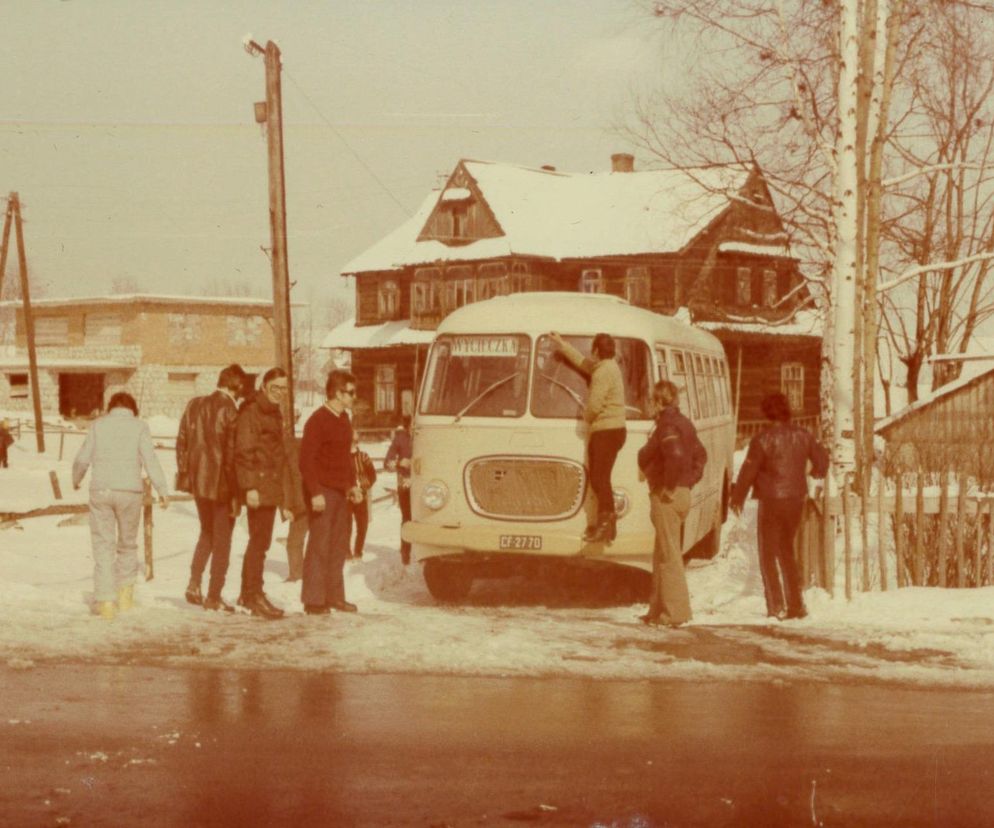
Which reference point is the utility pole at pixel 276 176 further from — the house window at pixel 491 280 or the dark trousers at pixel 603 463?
the house window at pixel 491 280

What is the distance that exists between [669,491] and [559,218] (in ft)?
154

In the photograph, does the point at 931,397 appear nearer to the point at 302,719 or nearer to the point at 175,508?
the point at 175,508

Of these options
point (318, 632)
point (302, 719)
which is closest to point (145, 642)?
point (318, 632)

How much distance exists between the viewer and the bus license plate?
13.9 m

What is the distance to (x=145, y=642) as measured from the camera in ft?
37.1

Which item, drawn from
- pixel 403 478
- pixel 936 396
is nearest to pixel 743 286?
pixel 936 396

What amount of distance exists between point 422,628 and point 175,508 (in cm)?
1765

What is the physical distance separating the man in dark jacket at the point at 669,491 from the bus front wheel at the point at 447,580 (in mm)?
2583

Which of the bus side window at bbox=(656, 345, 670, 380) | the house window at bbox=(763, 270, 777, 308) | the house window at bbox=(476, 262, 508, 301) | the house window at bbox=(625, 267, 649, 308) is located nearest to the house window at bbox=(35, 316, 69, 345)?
the house window at bbox=(476, 262, 508, 301)

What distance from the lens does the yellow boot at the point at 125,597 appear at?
13006 millimetres

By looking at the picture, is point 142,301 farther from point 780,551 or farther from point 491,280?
point 780,551

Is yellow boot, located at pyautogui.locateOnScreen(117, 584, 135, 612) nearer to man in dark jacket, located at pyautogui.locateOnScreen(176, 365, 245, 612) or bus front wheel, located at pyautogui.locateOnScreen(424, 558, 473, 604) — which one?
man in dark jacket, located at pyautogui.locateOnScreen(176, 365, 245, 612)

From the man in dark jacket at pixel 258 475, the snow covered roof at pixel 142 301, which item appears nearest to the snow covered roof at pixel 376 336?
the snow covered roof at pixel 142 301

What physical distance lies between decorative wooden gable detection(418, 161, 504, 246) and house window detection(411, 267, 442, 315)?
4.30ft
